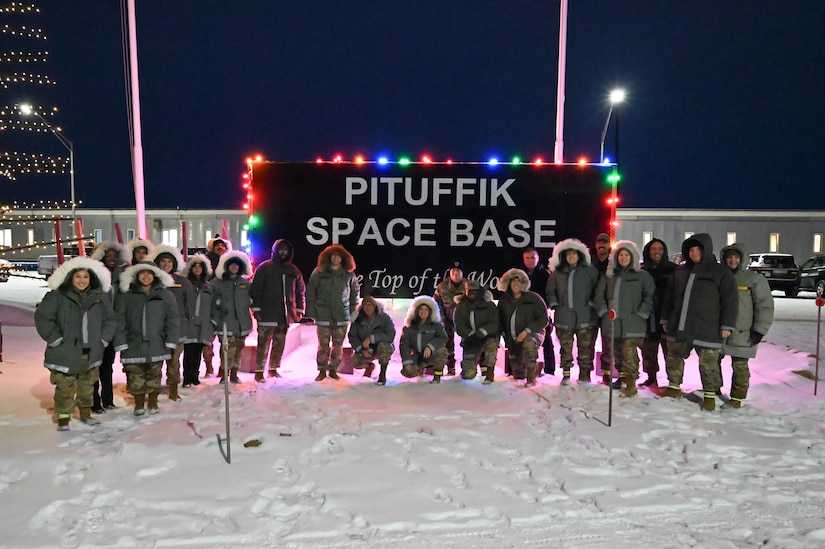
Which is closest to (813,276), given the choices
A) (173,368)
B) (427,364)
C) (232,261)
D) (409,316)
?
(427,364)

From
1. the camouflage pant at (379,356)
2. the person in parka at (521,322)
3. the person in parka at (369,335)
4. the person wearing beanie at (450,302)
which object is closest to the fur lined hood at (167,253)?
the person in parka at (369,335)

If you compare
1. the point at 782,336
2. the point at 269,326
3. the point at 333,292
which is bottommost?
the point at 782,336

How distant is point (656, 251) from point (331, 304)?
14.8 ft

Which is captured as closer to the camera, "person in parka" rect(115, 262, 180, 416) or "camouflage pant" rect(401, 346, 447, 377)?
"person in parka" rect(115, 262, 180, 416)

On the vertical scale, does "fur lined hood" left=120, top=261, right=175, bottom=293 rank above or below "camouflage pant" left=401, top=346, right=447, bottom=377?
above

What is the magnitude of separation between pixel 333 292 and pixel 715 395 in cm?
504

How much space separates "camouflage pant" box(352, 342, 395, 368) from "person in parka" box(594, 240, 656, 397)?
9.62ft

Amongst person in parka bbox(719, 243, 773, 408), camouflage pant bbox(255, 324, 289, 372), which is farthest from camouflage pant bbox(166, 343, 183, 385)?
→ person in parka bbox(719, 243, 773, 408)

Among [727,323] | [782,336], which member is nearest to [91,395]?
[727,323]

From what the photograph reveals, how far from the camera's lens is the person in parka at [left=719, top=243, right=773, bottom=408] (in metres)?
6.29

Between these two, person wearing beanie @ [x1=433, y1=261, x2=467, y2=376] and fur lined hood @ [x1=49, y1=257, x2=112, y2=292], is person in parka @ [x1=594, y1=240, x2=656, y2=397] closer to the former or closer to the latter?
person wearing beanie @ [x1=433, y1=261, x2=467, y2=376]

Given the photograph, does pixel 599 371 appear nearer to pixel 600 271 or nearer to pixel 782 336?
pixel 600 271

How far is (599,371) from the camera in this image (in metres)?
8.05

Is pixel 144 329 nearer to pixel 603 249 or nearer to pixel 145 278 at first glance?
pixel 145 278
